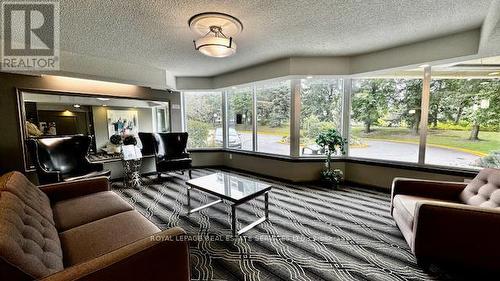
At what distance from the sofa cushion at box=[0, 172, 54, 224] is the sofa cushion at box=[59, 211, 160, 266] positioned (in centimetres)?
24

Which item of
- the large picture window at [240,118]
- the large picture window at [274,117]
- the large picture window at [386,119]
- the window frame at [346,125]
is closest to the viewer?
the window frame at [346,125]

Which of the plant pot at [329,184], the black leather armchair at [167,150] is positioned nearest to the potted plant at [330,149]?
the plant pot at [329,184]

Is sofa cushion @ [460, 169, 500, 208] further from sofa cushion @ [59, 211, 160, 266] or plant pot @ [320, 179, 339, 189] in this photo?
sofa cushion @ [59, 211, 160, 266]

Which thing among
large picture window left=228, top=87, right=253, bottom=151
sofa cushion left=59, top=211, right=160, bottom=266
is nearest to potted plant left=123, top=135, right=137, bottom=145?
large picture window left=228, top=87, right=253, bottom=151

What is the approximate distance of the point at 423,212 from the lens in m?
1.59

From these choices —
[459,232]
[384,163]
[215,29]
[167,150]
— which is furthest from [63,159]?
[384,163]

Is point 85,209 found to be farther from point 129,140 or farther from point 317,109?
point 317,109

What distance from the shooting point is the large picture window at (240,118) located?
4934mm

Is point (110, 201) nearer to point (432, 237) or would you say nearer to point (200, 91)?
point (432, 237)

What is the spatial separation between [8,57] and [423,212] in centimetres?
507

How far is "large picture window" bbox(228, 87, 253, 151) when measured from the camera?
493 centimetres

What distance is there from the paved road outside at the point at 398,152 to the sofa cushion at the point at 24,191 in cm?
361

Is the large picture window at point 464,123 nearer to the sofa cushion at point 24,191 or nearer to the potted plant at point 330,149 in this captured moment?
the potted plant at point 330,149

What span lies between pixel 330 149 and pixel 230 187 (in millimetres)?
2024
